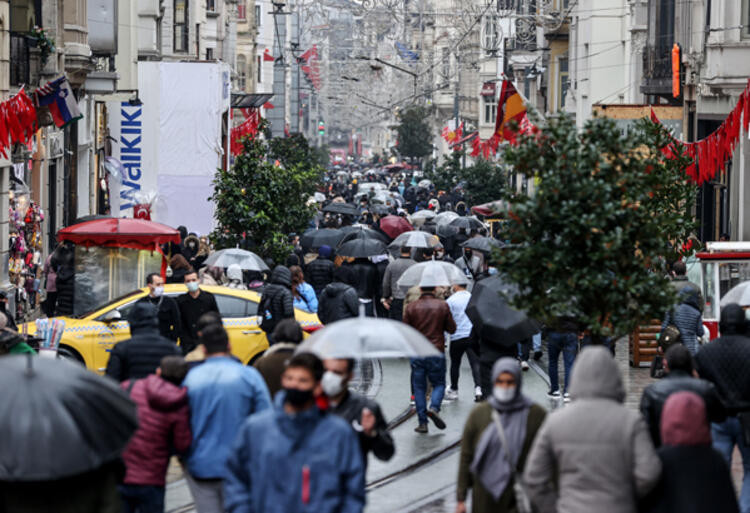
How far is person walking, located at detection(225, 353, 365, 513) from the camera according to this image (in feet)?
23.2

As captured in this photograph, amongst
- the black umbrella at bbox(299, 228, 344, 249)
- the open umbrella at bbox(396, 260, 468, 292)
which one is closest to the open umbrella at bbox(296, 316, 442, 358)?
the open umbrella at bbox(396, 260, 468, 292)

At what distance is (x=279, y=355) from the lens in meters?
10.6

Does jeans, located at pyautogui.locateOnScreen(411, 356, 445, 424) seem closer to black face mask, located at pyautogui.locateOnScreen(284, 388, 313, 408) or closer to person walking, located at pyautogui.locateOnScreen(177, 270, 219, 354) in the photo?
person walking, located at pyautogui.locateOnScreen(177, 270, 219, 354)

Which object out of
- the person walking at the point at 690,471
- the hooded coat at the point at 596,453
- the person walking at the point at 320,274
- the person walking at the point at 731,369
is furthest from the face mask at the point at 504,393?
the person walking at the point at 320,274

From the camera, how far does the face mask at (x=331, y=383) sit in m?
8.39

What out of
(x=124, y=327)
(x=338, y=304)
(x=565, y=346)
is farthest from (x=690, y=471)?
(x=338, y=304)

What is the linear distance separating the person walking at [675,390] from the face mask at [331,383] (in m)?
2.01

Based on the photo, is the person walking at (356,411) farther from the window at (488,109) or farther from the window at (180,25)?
the window at (488,109)

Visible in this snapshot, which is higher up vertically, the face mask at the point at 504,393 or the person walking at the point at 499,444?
the face mask at the point at 504,393

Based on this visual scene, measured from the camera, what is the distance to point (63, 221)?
3338 cm

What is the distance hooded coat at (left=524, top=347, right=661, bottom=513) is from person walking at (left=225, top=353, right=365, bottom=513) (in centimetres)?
104

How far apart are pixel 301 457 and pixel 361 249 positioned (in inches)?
615

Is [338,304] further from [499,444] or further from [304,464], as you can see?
[304,464]

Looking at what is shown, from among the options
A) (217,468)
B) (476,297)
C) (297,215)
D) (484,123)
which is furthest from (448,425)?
(484,123)
